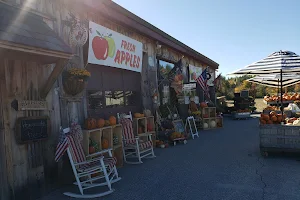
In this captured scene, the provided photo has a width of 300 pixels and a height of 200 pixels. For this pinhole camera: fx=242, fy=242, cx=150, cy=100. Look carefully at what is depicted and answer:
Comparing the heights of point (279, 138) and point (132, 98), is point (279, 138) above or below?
below

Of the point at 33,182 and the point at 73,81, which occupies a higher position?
the point at 73,81

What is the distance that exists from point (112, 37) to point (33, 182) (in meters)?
3.53

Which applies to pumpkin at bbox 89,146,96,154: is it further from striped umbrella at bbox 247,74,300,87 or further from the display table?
striped umbrella at bbox 247,74,300,87

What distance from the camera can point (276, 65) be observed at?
213 inches

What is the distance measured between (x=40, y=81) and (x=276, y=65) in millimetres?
4866

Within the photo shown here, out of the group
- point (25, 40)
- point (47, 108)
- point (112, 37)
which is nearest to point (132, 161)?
point (47, 108)

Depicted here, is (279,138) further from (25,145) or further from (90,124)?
(25,145)

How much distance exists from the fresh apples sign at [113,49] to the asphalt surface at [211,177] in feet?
7.94

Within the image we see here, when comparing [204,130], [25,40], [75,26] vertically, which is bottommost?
[204,130]

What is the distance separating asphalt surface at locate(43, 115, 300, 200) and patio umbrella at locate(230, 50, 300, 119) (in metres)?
1.93

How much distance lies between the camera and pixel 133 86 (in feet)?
23.0

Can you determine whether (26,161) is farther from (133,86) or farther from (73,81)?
(133,86)

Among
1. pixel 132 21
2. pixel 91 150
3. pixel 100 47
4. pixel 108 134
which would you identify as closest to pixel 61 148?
pixel 91 150

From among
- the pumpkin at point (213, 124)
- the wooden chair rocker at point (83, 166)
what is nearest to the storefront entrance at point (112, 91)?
the wooden chair rocker at point (83, 166)
